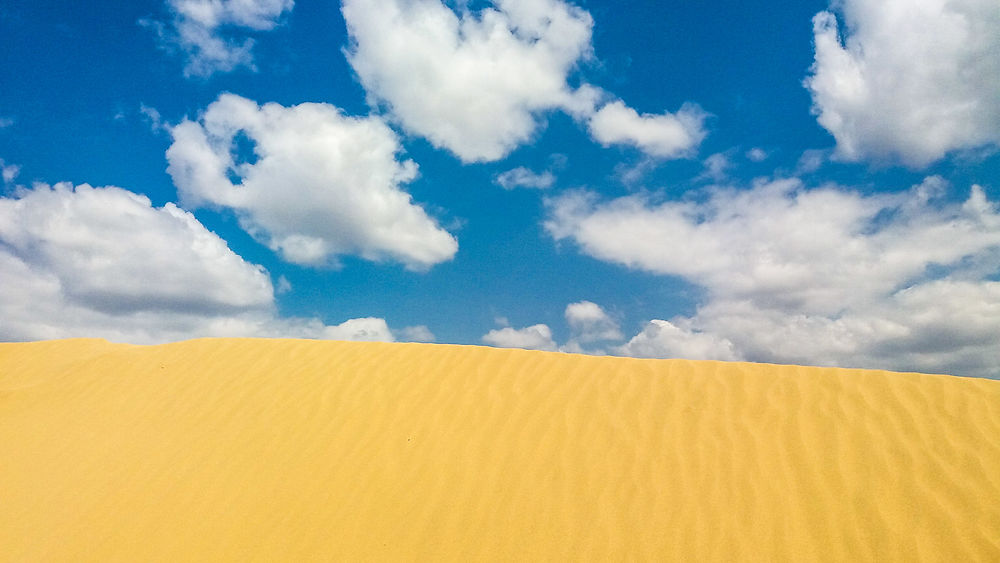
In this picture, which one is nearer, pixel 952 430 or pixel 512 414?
pixel 952 430

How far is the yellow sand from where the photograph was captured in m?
5.26

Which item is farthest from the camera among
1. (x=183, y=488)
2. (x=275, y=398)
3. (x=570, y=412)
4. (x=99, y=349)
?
(x=99, y=349)

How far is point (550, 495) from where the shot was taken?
5.80 metres

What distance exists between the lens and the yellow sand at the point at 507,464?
5258 mm

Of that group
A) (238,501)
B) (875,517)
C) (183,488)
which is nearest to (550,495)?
(875,517)

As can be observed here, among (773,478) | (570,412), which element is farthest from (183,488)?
(773,478)

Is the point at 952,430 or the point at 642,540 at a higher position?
the point at 952,430

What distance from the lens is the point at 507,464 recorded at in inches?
250

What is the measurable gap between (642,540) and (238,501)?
174 inches

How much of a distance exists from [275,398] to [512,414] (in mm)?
3615

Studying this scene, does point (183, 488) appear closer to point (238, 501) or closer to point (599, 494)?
point (238, 501)

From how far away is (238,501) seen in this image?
620cm

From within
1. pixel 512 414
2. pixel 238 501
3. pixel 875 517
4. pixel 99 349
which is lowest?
pixel 238 501

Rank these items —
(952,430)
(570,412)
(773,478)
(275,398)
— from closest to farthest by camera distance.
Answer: (773,478) < (952,430) < (570,412) < (275,398)
